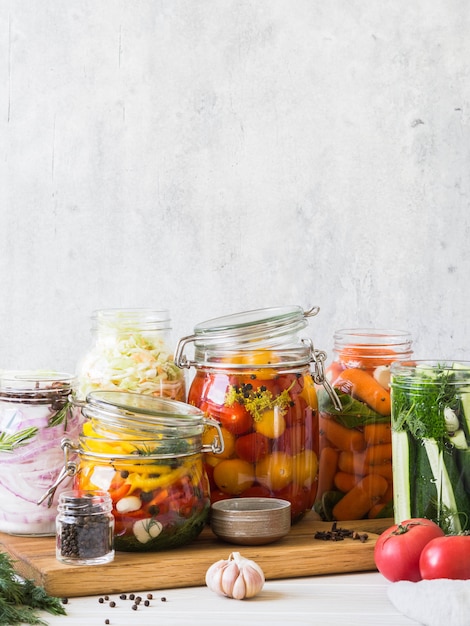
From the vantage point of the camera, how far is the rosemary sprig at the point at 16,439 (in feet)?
4.69

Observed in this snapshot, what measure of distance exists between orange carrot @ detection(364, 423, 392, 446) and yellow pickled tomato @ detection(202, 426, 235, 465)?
227 millimetres

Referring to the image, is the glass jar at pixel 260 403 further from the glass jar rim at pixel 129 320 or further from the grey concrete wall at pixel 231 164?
the grey concrete wall at pixel 231 164

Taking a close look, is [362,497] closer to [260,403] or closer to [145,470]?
[260,403]

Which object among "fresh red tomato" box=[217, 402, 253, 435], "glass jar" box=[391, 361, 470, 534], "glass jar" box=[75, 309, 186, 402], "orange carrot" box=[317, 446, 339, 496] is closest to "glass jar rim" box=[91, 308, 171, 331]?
"glass jar" box=[75, 309, 186, 402]

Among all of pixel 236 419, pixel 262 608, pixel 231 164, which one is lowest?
pixel 262 608

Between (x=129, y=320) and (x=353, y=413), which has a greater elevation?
(x=129, y=320)

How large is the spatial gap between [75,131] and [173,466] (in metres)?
0.99

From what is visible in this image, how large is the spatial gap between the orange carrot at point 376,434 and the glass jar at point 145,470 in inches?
11.8

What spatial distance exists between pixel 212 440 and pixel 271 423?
0.09m

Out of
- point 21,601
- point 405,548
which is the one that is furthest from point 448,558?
point 21,601

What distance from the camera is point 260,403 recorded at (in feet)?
4.72

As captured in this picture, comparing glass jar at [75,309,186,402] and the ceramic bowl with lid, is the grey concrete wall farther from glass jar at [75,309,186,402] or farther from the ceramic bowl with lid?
the ceramic bowl with lid

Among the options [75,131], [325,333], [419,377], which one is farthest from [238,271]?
[419,377]

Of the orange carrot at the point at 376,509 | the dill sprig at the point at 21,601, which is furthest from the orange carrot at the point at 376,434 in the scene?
the dill sprig at the point at 21,601
